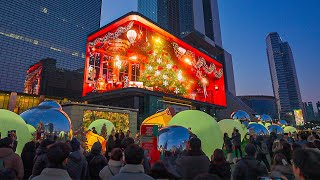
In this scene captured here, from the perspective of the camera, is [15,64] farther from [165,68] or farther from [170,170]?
[170,170]

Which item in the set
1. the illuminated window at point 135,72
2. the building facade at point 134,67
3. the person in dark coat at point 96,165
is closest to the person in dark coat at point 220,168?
the person in dark coat at point 96,165

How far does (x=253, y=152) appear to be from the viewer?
170 inches

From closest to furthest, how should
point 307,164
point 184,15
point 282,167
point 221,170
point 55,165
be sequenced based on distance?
1. point 307,164
2. point 55,165
3. point 221,170
4. point 282,167
5. point 184,15

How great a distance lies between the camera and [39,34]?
108 meters

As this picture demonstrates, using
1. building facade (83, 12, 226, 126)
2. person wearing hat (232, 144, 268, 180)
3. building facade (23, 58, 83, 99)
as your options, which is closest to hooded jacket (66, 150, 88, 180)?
person wearing hat (232, 144, 268, 180)

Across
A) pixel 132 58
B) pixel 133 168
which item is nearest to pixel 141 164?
pixel 133 168

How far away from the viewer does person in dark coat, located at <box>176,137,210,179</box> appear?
4180mm

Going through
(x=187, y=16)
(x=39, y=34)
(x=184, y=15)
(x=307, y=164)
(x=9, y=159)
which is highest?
(x=184, y=15)

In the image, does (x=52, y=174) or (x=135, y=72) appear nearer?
(x=52, y=174)

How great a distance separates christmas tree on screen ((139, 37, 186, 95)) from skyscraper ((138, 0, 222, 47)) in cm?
8863

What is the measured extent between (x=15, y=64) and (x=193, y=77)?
94.8 meters

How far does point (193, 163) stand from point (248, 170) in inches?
39.8

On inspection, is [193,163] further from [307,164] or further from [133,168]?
[307,164]

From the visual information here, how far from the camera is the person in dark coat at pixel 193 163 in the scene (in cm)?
418
